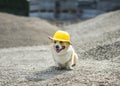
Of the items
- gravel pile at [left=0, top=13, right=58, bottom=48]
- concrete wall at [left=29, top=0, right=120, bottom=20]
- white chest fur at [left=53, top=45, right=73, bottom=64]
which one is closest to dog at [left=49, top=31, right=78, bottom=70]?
white chest fur at [left=53, top=45, right=73, bottom=64]

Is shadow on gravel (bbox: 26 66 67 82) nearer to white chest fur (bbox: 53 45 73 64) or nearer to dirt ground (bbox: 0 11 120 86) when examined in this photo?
dirt ground (bbox: 0 11 120 86)

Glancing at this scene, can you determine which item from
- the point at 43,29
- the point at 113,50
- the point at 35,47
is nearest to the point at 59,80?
the point at 113,50

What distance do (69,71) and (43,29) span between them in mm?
11393

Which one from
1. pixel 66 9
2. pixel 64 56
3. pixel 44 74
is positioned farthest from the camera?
pixel 66 9

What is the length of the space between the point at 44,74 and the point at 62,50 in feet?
2.22

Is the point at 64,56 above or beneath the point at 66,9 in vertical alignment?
above

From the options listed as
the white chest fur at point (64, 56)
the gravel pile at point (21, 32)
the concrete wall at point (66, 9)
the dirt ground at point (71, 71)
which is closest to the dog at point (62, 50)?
the white chest fur at point (64, 56)

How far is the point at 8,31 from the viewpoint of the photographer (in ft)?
62.2

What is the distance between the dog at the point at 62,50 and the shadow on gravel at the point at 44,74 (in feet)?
0.74

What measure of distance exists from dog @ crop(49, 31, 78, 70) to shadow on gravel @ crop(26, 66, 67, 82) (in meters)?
0.22

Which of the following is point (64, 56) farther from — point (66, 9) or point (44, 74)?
point (66, 9)

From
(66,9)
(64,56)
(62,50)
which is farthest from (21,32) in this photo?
(66,9)

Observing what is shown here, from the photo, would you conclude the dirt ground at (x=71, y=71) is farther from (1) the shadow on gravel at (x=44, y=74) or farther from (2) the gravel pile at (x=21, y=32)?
(2) the gravel pile at (x=21, y=32)

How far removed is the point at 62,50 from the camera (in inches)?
363
